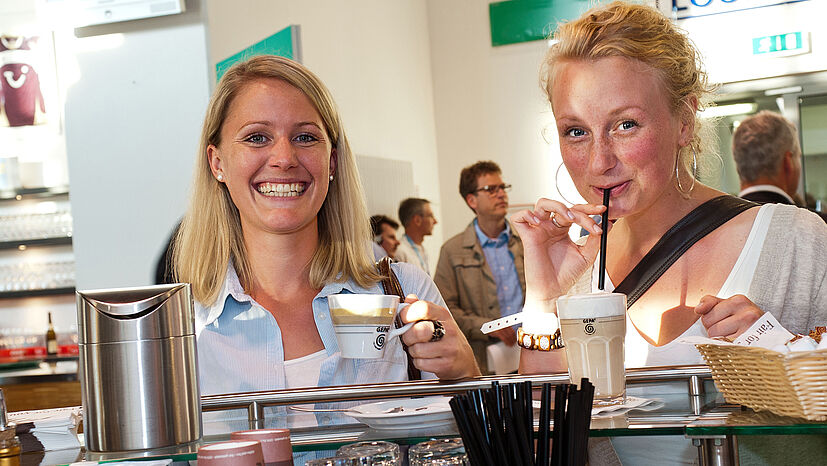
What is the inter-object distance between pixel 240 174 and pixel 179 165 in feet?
10.6

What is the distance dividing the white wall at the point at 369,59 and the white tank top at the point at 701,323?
3.87 m

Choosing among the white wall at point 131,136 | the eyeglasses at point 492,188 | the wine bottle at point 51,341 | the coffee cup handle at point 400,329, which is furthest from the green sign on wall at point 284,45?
the wine bottle at point 51,341

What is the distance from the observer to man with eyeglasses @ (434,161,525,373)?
6234 millimetres

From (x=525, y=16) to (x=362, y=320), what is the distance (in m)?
7.36

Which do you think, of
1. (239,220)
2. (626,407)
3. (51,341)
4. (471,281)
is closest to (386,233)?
(471,281)

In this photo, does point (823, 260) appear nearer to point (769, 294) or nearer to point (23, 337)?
point (769, 294)

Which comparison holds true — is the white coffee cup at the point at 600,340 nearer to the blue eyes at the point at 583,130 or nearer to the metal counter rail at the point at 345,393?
the metal counter rail at the point at 345,393

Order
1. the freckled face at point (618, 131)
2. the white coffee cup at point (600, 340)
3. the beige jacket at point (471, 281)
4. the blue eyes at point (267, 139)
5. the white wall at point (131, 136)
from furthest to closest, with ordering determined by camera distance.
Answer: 1. the beige jacket at point (471, 281)
2. the white wall at point (131, 136)
3. the blue eyes at point (267, 139)
4. the freckled face at point (618, 131)
5. the white coffee cup at point (600, 340)

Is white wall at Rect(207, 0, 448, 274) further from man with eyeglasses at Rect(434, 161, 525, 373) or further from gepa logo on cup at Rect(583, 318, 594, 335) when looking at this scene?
gepa logo on cup at Rect(583, 318, 594, 335)

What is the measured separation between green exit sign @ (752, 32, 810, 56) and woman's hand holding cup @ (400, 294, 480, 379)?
557 centimetres

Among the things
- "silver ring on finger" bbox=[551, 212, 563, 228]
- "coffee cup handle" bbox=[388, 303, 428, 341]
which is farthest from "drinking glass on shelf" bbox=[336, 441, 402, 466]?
"silver ring on finger" bbox=[551, 212, 563, 228]

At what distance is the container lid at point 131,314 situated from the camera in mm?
1215

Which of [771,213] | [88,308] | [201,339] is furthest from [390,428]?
[771,213]

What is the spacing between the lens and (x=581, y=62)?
182cm
